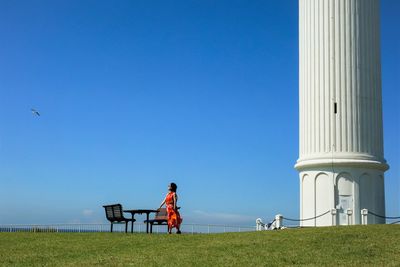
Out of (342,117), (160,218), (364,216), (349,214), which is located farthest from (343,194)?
(160,218)

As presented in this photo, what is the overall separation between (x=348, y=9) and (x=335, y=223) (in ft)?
35.1

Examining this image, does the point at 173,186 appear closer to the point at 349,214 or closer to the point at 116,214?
the point at 116,214

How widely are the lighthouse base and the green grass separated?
877 cm

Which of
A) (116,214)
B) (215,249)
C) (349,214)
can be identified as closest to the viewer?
(215,249)

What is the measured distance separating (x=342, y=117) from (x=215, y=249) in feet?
50.7

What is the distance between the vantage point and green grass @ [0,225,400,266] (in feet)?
48.5

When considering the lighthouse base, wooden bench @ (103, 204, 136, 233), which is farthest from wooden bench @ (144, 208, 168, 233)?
the lighthouse base

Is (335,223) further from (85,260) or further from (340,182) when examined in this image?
(85,260)

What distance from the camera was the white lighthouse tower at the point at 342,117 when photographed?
29719mm

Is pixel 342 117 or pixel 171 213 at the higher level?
pixel 342 117

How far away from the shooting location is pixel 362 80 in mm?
30141

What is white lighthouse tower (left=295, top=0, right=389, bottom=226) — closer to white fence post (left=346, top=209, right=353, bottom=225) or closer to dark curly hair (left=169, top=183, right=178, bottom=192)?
white fence post (left=346, top=209, right=353, bottom=225)

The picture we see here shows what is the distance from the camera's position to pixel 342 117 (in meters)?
29.9

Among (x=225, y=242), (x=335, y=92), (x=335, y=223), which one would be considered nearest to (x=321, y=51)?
(x=335, y=92)
